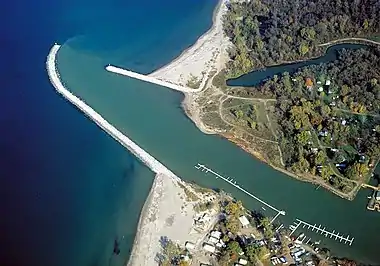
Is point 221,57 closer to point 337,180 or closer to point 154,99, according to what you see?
point 154,99

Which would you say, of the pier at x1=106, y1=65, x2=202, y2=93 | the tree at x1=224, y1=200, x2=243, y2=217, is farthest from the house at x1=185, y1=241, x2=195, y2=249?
the pier at x1=106, y1=65, x2=202, y2=93

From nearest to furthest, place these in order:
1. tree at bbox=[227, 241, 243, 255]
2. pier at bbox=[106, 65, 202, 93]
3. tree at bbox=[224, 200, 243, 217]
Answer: tree at bbox=[227, 241, 243, 255] → tree at bbox=[224, 200, 243, 217] → pier at bbox=[106, 65, 202, 93]

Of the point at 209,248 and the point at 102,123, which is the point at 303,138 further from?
the point at 102,123

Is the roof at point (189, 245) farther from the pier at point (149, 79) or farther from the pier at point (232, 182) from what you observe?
the pier at point (149, 79)

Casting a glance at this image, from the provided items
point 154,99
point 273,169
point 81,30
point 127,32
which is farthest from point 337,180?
point 81,30

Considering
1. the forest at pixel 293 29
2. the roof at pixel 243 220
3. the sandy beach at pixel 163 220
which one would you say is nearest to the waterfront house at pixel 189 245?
the sandy beach at pixel 163 220

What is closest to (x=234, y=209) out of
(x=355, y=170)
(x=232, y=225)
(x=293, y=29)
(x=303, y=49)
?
(x=232, y=225)

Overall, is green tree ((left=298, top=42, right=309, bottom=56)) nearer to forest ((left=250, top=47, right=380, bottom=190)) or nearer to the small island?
the small island
